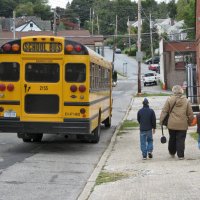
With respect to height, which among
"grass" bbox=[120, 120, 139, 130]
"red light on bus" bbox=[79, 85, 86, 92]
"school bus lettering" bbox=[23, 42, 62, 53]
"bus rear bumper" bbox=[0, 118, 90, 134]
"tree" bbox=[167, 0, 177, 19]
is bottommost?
"grass" bbox=[120, 120, 139, 130]

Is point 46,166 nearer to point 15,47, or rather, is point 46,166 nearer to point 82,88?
point 82,88

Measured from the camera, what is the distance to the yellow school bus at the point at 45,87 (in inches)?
620

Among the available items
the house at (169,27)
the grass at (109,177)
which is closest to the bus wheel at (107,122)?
the grass at (109,177)

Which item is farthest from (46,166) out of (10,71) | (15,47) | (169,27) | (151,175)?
(169,27)

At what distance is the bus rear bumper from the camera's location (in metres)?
15.7

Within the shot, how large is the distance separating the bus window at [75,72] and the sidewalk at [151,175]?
2.16 meters

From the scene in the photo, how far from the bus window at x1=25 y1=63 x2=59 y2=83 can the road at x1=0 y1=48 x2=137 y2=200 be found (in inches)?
77.7

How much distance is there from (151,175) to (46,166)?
277 cm

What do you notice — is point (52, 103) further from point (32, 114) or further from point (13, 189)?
point (13, 189)

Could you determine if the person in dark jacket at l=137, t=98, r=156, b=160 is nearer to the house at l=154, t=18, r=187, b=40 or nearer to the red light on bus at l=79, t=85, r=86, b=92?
the red light on bus at l=79, t=85, r=86, b=92

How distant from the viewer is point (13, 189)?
408 inches

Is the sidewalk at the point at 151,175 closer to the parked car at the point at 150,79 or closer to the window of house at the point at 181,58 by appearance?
the window of house at the point at 181,58

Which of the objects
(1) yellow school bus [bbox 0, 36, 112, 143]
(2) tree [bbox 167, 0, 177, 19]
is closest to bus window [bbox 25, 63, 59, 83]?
(1) yellow school bus [bbox 0, 36, 112, 143]

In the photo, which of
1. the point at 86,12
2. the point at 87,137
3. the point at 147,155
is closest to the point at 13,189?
the point at 147,155
